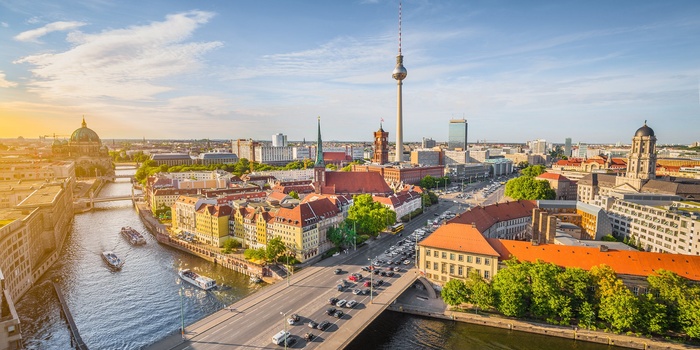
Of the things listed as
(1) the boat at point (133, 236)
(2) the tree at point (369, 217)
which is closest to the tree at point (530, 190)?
(2) the tree at point (369, 217)

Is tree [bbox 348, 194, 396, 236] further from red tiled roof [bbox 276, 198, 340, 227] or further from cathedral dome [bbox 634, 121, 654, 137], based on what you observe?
cathedral dome [bbox 634, 121, 654, 137]

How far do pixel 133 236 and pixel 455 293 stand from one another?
79.5 m

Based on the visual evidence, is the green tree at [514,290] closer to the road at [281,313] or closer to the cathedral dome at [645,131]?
the road at [281,313]

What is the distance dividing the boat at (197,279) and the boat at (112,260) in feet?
48.8

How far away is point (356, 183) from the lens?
12862 centimetres

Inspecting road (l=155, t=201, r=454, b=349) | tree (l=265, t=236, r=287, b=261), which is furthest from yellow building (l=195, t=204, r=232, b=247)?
road (l=155, t=201, r=454, b=349)

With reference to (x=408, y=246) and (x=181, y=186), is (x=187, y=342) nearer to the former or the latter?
(x=408, y=246)

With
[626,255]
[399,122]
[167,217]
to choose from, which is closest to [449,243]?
[626,255]

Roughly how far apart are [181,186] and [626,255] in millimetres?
126555

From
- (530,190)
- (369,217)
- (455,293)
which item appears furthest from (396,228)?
(530,190)

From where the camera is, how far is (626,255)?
5059 centimetres

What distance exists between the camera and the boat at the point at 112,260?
73.8 meters

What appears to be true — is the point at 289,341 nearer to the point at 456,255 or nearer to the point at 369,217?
the point at 456,255

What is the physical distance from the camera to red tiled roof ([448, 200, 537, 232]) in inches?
2781
